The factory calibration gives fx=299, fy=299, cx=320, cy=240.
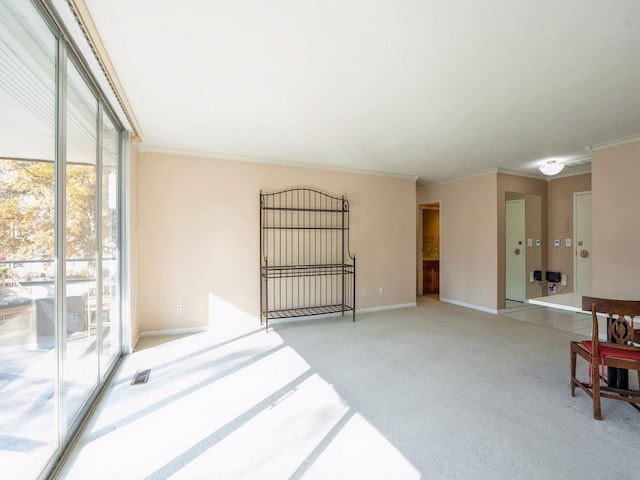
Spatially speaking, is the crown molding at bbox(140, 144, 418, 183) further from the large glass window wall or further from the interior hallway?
the interior hallway

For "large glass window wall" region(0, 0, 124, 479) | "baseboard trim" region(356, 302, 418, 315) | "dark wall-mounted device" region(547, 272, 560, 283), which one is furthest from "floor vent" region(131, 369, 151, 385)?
"dark wall-mounted device" region(547, 272, 560, 283)

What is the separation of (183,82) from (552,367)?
4.17m

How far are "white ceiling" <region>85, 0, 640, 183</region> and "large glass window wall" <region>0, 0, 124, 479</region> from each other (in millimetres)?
435

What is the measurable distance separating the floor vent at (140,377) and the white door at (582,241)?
21.0 ft

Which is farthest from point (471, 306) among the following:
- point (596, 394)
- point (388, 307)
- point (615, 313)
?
point (615, 313)

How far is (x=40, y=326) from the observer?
4.78 ft

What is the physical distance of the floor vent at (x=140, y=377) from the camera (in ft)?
8.46

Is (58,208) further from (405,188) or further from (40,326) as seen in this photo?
(405,188)

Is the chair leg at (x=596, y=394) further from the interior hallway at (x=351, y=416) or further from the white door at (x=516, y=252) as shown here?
the white door at (x=516, y=252)

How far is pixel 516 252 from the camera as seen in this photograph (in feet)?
19.6

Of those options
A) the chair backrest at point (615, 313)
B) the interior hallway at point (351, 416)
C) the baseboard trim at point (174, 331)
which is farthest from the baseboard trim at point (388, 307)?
the chair backrest at point (615, 313)

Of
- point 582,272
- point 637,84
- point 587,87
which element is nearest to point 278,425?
point 587,87

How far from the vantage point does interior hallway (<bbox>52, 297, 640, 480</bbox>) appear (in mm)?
1643

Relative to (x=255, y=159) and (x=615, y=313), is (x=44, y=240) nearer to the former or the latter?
(x=255, y=159)
